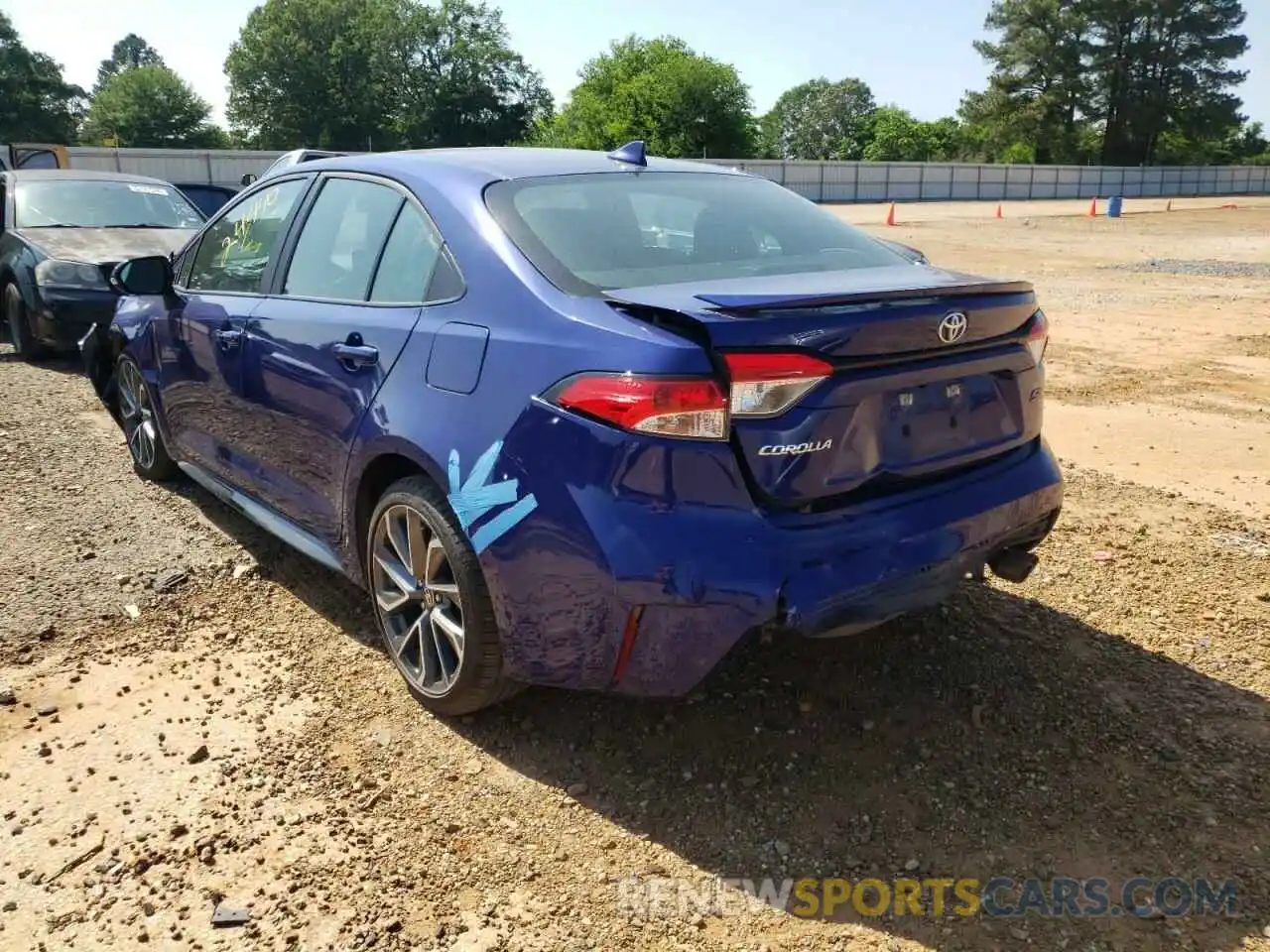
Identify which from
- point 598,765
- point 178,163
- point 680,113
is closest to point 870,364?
point 598,765

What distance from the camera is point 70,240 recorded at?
8867 mm

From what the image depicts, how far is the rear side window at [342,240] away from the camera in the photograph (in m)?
3.39

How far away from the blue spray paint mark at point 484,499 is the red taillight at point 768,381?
0.59 meters

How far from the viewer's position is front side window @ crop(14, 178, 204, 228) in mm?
9336

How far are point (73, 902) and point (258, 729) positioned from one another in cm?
77

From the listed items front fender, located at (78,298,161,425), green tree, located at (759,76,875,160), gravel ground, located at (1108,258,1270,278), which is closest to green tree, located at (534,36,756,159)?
green tree, located at (759,76,875,160)

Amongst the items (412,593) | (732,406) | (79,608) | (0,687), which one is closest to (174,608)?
(79,608)

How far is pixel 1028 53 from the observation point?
7712 cm

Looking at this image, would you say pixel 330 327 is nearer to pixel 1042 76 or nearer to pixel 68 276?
pixel 68 276

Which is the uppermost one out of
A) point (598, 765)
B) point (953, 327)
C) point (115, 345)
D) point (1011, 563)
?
point (953, 327)

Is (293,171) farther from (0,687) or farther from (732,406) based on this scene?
(732,406)

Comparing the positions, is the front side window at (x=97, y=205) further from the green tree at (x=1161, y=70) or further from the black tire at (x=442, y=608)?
the green tree at (x=1161, y=70)

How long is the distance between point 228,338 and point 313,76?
8870 cm

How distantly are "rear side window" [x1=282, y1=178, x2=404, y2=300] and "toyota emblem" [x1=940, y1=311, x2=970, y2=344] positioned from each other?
176 centimetres
